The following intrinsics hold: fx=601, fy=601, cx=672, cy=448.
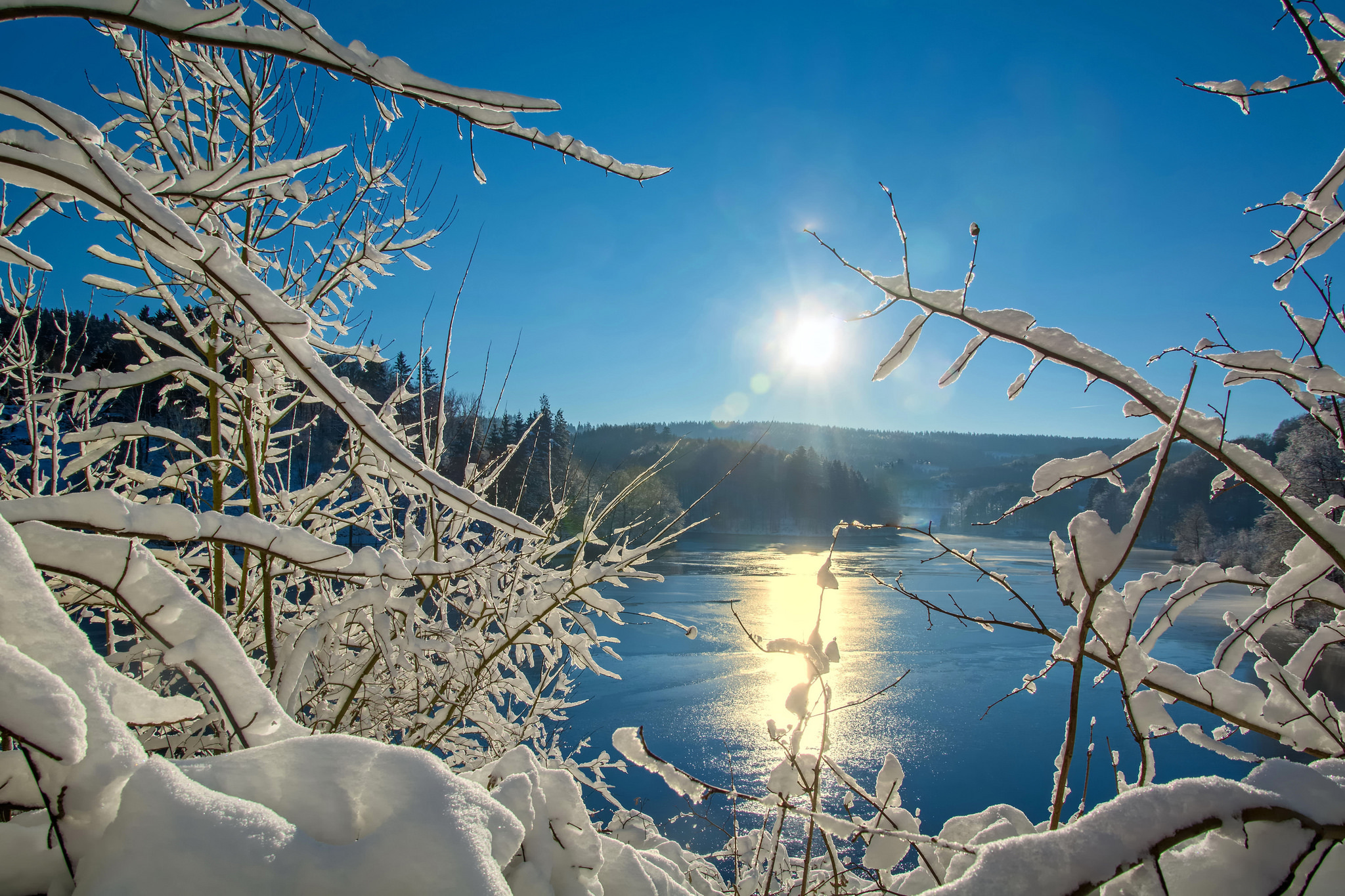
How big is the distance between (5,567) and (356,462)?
86.4 inches

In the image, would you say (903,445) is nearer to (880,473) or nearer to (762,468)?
(880,473)

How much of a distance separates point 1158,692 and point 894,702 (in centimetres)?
1286

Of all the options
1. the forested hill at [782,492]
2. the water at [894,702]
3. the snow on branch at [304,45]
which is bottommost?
the water at [894,702]

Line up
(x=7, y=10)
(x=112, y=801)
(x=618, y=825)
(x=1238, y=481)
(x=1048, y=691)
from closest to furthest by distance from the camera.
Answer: (x=112, y=801) < (x=7, y=10) < (x=1238, y=481) < (x=618, y=825) < (x=1048, y=691)

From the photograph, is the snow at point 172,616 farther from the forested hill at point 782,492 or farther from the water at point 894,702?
the forested hill at point 782,492

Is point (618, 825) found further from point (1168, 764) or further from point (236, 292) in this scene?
point (1168, 764)

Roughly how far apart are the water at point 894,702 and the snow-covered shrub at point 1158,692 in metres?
2.63

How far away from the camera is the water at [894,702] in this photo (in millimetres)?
8867

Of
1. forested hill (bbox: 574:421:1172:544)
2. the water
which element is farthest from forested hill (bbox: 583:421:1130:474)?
the water

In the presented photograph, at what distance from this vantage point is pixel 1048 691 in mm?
12586

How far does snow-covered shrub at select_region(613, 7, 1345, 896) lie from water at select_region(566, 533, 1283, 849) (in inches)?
104

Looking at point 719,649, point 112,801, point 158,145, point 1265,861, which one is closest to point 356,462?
point 158,145

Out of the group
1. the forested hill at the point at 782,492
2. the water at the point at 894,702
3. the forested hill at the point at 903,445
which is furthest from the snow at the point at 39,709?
the forested hill at the point at 903,445

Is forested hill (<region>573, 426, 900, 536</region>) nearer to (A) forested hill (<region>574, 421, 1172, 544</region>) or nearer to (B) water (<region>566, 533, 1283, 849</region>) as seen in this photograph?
(A) forested hill (<region>574, 421, 1172, 544</region>)
